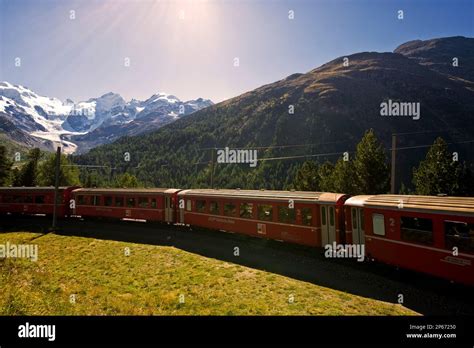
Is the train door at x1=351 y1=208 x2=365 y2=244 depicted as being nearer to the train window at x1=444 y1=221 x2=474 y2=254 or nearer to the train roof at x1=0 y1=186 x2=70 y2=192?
the train window at x1=444 y1=221 x2=474 y2=254

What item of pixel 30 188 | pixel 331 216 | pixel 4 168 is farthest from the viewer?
pixel 4 168

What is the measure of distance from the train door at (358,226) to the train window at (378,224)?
2.77ft

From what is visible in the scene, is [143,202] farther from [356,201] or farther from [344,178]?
[344,178]

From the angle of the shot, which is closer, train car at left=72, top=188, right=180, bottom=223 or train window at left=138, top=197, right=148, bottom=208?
train car at left=72, top=188, right=180, bottom=223

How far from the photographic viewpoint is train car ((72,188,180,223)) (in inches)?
1146

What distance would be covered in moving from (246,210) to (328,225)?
6323 mm

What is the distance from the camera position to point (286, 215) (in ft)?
62.5

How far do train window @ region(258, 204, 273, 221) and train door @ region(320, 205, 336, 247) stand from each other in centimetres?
368

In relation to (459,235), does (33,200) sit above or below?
Result: above

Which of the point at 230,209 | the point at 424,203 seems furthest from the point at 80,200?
the point at 424,203

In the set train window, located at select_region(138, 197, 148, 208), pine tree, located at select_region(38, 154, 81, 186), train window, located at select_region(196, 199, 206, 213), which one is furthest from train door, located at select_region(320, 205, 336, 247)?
pine tree, located at select_region(38, 154, 81, 186)

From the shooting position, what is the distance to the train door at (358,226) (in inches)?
629
